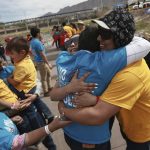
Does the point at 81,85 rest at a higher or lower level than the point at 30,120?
higher

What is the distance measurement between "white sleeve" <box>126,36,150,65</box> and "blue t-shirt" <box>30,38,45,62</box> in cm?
540

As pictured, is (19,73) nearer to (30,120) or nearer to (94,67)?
(30,120)

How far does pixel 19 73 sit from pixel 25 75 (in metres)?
0.09

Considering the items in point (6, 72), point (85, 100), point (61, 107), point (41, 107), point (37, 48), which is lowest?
point (41, 107)

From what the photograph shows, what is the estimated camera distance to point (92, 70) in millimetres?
1969

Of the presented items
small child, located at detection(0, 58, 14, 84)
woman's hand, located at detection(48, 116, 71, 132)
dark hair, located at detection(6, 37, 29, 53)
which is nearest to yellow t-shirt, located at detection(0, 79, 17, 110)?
small child, located at detection(0, 58, 14, 84)

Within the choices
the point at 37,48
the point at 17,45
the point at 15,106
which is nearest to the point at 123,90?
the point at 15,106

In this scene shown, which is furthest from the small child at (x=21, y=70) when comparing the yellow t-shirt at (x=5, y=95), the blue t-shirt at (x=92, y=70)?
the blue t-shirt at (x=92, y=70)

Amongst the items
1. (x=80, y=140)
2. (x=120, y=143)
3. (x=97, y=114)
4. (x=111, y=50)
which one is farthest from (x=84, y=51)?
(x=120, y=143)

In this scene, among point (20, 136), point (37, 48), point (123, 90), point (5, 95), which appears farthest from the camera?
point (37, 48)

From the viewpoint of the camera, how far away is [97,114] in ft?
6.29

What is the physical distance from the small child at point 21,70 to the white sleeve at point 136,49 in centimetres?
220

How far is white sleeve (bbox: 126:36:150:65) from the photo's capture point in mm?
1913

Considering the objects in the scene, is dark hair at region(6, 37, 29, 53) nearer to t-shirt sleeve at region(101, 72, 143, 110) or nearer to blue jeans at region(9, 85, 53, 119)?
blue jeans at region(9, 85, 53, 119)
